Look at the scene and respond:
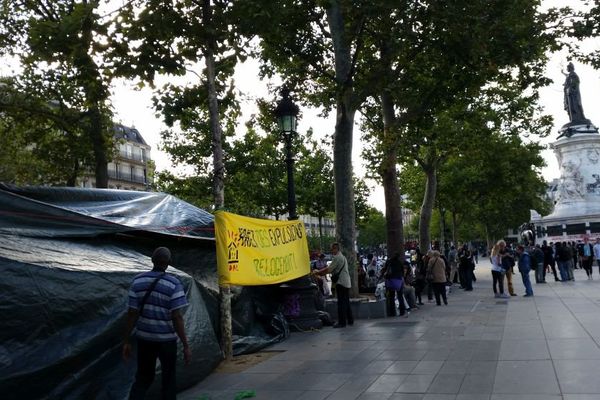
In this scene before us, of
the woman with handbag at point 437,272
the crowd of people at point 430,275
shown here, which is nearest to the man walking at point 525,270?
the crowd of people at point 430,275

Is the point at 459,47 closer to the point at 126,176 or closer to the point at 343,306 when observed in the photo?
the point at 343,306

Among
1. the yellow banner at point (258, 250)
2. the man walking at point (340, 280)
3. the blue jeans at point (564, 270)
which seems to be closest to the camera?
the yellow banner at point (258, 250)

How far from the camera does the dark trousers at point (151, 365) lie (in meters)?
5.62

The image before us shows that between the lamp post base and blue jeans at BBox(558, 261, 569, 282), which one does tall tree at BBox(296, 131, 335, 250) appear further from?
the lamp post base

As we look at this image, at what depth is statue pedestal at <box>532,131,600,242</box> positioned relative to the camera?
43344 mm

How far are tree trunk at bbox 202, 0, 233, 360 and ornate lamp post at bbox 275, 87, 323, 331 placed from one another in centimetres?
280

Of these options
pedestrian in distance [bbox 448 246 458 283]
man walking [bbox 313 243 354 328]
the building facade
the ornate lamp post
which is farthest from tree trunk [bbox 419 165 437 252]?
the building facade

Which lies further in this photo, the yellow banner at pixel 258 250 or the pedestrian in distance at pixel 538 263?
the pedestrian in distance at pixel 538 263

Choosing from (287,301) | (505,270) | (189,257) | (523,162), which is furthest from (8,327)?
(523,162)

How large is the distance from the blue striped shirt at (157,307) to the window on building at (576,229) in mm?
43499

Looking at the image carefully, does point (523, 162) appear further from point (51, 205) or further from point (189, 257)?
point (51, 205)

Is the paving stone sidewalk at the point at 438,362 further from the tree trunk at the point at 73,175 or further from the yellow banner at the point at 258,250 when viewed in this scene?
the tree trunk at the point at 73,175

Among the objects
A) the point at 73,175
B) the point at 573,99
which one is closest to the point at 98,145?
the point at 73,175

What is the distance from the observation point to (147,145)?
8150 centimetres
